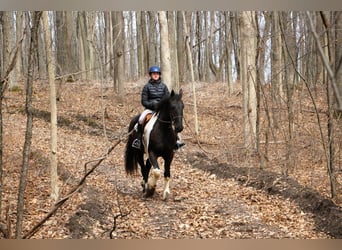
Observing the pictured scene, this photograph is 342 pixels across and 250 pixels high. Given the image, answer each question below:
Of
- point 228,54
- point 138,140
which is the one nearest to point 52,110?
point 138,140

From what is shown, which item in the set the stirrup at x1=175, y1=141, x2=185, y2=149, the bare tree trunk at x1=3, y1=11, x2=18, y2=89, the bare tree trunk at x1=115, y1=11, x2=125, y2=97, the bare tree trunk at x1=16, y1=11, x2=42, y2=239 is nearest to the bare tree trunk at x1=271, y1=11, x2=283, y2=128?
the stirrup at x1=175, y1=141, x2=185, y2=149

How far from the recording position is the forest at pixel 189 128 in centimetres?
427

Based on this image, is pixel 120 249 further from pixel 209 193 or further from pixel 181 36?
pixel 181 36

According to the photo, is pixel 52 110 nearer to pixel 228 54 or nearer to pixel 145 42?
pixel 145 42

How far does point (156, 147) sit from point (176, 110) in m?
0.62

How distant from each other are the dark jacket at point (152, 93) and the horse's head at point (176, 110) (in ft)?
1.14

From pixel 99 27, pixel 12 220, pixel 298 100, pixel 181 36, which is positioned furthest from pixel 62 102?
pixel 298 100

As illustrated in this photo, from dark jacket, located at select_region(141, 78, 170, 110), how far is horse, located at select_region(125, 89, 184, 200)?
0.38 feet

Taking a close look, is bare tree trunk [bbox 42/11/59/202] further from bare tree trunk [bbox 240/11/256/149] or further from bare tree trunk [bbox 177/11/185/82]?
bare tree trunk [bbox 240/11/256/149]

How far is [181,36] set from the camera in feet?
19.4

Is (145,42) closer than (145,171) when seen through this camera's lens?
No

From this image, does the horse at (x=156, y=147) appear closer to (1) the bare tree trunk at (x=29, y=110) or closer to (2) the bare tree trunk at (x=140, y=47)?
(2) the bare tree trunk at (x=140, y=47)

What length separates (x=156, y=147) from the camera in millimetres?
5043

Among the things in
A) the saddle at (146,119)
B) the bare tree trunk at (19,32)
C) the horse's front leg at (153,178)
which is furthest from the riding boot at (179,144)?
the bare tree trunk at (19,32)
